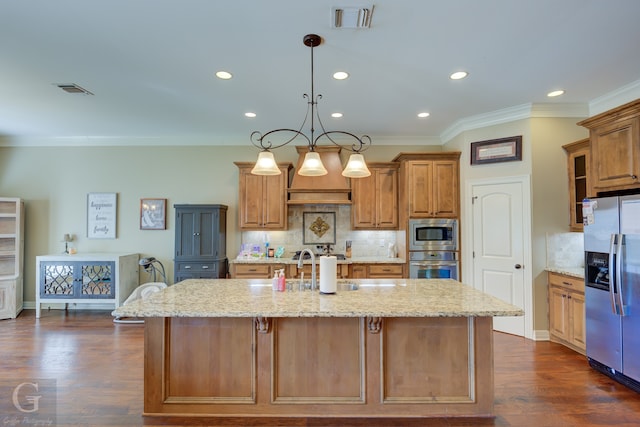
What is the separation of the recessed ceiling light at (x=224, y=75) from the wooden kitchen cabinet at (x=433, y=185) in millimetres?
2653

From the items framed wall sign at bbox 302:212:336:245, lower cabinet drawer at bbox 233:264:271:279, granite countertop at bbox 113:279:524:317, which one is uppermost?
framed wall sign at bbox 302:212:336:245

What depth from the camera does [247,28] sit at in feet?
7.86

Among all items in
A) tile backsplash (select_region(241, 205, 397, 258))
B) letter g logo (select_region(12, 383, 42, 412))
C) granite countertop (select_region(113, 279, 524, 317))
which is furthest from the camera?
tile backsplash (select_region(241, 205, 397, 258))

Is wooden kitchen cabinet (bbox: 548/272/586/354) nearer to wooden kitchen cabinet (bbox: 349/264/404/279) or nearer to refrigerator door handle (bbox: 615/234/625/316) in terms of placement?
refrigerator door handle (bbox: 615/234/625/316)

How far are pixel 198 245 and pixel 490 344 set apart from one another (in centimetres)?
406

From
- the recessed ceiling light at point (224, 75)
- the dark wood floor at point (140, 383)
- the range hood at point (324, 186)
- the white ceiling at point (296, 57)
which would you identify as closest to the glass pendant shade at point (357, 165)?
the white ceiling at point (296, 57)

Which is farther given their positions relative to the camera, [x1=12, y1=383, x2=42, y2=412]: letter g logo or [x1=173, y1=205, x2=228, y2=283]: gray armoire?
[x1=173, y1=205, x2=228, y2=283]: gray armoire

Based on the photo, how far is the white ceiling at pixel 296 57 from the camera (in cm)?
221

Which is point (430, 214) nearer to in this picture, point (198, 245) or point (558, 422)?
point (558, 422)

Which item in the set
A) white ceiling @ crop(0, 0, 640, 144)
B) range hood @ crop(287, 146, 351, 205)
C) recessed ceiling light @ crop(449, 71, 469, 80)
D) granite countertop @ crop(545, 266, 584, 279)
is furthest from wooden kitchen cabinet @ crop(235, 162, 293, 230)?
granite countertop @ crop(545, 266, 584, 279)

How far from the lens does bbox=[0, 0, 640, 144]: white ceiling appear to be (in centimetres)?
221

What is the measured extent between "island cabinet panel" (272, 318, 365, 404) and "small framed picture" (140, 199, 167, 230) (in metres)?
3.87

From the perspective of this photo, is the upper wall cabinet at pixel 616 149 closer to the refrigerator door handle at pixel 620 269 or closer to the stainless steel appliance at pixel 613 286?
the stainless steel appliance at pixel 613 286

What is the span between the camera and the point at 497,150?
13.8ft
